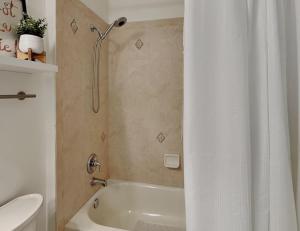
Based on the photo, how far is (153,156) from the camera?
197 cm

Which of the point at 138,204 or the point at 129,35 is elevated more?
the point at 129,35

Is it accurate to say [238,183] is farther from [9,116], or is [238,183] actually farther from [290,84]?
[9,116]

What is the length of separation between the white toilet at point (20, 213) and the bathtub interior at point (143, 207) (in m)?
0.87

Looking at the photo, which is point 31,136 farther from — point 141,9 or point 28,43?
point 141,9

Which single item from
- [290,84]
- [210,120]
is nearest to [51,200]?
[210,120]

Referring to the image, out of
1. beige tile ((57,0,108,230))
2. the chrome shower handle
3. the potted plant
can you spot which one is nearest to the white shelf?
the potted plant

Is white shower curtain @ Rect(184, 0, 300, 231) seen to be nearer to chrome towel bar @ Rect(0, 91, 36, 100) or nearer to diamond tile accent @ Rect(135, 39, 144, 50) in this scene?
chrome towel bar @ Rect(0, 91, 36, 100)

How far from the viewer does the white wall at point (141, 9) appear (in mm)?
1861

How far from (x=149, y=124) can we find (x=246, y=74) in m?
1.32

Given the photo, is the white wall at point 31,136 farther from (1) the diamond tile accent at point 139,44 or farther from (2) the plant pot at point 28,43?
(1) the diamond tile accent at point 139,44

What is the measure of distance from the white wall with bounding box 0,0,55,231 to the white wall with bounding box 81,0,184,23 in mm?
865

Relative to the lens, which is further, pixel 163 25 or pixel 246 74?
pixel 163 25

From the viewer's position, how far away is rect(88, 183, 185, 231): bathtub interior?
6.09 ft

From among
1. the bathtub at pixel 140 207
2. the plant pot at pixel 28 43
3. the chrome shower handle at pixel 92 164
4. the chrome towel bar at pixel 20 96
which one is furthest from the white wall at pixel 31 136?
the bathtub at pixel 140 207
